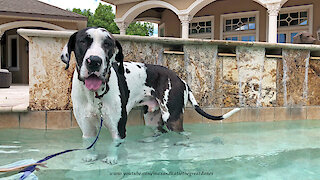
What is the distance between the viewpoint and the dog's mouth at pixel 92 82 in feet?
7.56

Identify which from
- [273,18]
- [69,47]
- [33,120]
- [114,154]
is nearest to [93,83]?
[69,47]

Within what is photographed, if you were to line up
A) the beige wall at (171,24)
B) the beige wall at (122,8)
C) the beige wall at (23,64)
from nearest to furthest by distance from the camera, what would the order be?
1. the beige wall at (23,64)
2. the beige wall at (122,8)
3. the beige wall at (171,24)

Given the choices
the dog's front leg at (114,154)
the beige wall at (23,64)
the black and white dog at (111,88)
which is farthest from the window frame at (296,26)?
the beige wall at (23,64)

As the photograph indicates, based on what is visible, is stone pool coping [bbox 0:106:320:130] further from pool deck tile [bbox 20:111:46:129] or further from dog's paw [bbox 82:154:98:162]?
dog's paw [bbox 82:154:98:162]

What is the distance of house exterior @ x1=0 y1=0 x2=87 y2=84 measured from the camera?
486 inches

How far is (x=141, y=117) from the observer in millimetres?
4328

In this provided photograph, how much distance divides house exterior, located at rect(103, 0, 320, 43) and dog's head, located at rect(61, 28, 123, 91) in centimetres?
995

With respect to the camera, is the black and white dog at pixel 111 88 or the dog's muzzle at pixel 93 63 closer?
the dog's muzzle at pixel 93 63

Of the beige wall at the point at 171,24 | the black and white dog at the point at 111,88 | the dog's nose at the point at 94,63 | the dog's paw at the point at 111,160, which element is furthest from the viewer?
the beige wall at the point at 171,24

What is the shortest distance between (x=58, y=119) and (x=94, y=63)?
2120 millimetres

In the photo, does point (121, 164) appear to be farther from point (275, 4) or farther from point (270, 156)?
point (275, 4)

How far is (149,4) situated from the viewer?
1378cm

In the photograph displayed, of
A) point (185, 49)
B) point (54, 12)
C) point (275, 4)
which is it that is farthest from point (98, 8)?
point (185, 49)

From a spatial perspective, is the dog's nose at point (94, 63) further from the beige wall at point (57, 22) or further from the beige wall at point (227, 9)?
the beige wall at point (57, 22)
